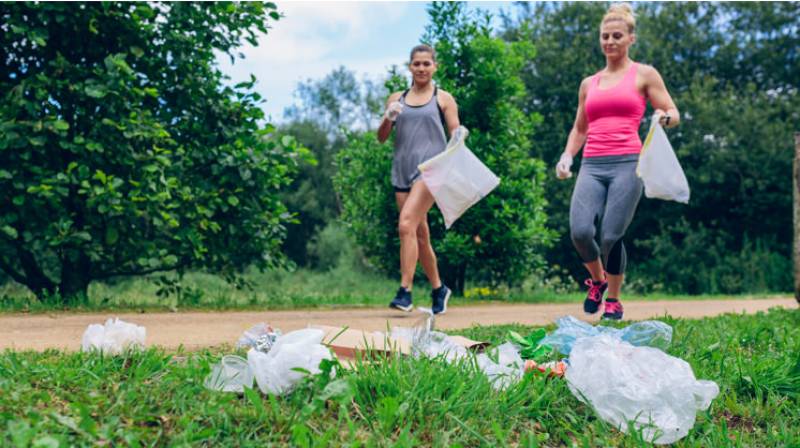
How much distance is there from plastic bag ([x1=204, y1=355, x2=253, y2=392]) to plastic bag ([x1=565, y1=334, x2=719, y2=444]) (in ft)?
4.18

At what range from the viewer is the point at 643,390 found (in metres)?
2.86

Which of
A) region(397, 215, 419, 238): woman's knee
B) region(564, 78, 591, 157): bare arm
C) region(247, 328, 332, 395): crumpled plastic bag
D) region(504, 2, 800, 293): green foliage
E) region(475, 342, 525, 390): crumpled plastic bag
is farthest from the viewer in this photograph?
region(504, 2, 800, 293): green foliage

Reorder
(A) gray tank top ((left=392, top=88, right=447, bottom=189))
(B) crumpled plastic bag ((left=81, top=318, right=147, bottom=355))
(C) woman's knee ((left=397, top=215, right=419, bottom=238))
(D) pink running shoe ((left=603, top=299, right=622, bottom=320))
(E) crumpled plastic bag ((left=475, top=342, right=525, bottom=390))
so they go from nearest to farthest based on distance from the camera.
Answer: (E) crumpled plastic bag ((left=475, top=342, right=525, bottom=390)), (B) crumpled plastic bag ((left=81, top=318, right=147, bottom=355)), (D) pink running shoe ((left=603, top=299, right=622, bottom=320)), (C) woman's knee ((left=397, top=215, right=419, bottom=238)), (A) gray tank top ((left=392, top=88, right=447, bottom=189))

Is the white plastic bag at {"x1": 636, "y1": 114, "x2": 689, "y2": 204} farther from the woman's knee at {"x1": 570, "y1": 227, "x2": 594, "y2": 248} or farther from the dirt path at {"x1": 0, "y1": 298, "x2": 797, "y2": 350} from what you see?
the dirt path at {"x1": 0, "y1": 298, "x2": 797, "y2": 350}

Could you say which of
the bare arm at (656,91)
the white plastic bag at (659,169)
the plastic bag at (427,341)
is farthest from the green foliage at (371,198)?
the plastic bag at (427,341)

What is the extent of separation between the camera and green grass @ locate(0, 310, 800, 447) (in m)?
2.39

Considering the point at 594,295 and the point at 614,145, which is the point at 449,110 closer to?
the point at 614,145

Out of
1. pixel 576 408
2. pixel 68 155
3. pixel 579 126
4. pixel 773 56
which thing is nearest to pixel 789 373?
pixel 576 408

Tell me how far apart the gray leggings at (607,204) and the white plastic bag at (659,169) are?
0.64 ft

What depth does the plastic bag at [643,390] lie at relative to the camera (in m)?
2.80

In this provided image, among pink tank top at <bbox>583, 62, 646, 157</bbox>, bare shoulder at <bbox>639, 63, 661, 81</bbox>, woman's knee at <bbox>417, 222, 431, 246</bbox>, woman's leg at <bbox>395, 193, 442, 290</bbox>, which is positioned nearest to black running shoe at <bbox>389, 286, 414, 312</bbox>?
woman's leg at <bbox>395, 193, 442, 290</bbox>

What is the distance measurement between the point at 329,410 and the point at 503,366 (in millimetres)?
942

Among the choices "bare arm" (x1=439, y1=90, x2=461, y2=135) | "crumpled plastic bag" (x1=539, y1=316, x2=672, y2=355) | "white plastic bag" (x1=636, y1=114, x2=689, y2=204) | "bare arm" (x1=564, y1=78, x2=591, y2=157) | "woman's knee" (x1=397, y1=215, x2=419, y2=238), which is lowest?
"crumpled plastic bag" (x1=539, y1=316, x2=672, y2=355)

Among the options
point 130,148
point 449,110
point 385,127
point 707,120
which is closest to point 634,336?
point 449,110
